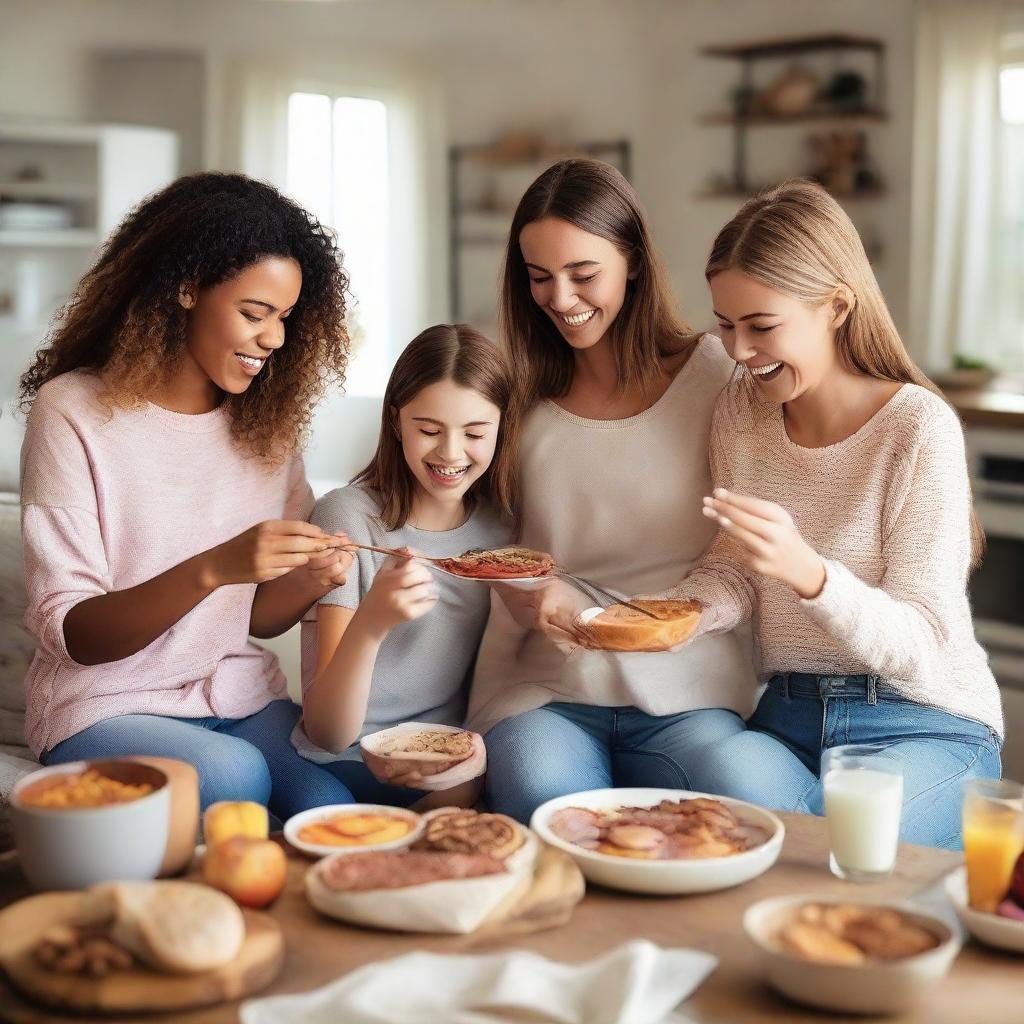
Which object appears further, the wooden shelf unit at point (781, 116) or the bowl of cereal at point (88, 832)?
the wooden shelf unit at point (781, 116)

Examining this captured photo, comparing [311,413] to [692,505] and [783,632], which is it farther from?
[783,632]

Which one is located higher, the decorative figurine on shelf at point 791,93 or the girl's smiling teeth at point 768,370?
the decorative figurine on shelf at point 791,93

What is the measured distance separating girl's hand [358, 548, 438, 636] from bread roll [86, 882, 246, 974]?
577 mm

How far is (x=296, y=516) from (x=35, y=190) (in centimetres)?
495

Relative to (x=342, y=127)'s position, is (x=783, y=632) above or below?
below

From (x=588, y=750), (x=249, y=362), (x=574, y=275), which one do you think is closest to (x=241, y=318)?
(x=249, y=362)

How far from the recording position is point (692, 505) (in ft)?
7.12

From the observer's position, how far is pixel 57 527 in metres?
1.94

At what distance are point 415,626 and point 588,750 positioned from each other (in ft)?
1.17

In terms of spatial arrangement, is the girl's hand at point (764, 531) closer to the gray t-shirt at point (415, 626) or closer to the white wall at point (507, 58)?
the gray t-shirt at point (415, 626)

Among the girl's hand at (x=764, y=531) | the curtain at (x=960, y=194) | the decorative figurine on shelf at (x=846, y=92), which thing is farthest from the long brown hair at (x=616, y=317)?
the decorative figurine on shelf at (x=846, y=92)

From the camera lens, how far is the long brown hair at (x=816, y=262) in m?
1.94

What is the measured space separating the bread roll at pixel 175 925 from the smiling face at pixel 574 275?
1.16 metres

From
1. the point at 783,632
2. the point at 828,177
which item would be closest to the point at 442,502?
the point at 783,632
